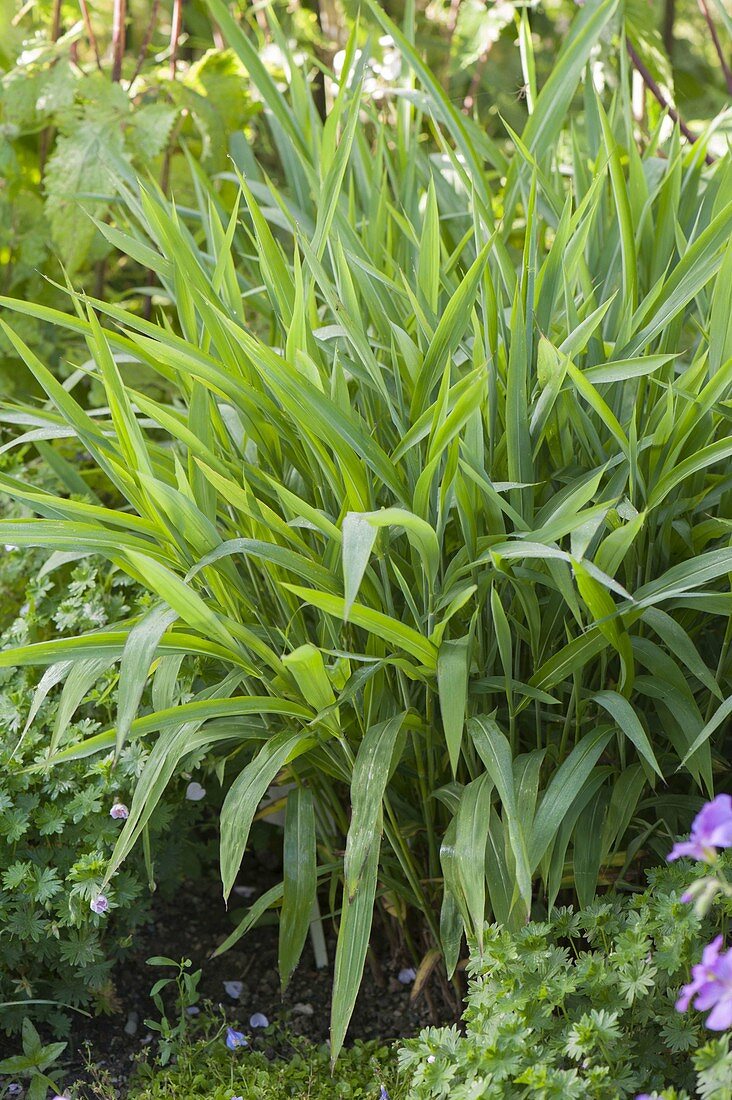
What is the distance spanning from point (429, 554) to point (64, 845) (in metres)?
0.60

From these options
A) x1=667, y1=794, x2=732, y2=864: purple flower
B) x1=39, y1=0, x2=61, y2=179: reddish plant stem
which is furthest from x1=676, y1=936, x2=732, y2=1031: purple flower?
x1=39, y1=0, x2=61, y2=179: reddish plant stem

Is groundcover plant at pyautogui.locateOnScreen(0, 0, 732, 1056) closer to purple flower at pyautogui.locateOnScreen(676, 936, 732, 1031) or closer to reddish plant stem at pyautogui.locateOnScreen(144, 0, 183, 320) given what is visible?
purple flower at pyautogui.locateOnScreen(676, 936, 732, 1031)

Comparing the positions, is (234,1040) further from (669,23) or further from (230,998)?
(669,23)

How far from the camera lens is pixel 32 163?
2.25 meters

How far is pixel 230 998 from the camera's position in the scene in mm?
1324

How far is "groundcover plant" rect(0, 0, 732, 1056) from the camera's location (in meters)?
1.00

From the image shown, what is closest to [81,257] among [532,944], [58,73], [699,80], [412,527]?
[58,73]

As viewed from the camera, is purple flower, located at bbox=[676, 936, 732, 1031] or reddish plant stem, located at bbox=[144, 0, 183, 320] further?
reddish plant stem, located at bbox=[144, 0, 183, 320]

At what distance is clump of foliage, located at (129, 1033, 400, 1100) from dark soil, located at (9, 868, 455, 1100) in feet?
0.14

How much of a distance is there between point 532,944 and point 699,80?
127 inches

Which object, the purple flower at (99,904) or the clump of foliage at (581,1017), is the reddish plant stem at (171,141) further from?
the clump of foliage at (581,1017)

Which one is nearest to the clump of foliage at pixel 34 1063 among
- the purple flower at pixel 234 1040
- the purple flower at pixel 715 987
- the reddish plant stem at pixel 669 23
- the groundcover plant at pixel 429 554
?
the purple flower at pixel 234 1040

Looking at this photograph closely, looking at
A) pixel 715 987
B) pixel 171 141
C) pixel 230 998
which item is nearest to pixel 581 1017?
pixel 715 987

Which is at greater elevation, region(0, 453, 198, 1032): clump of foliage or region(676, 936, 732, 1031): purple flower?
region(676, 936, 732, 1031): purple flower
